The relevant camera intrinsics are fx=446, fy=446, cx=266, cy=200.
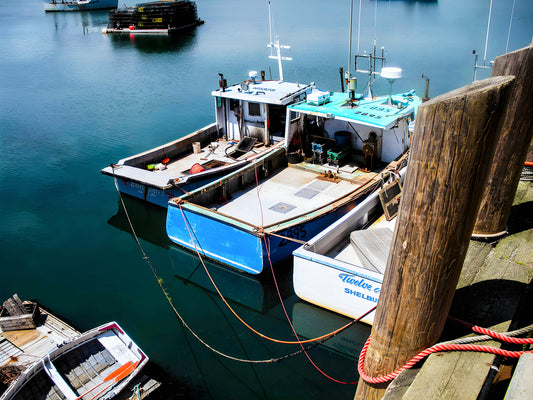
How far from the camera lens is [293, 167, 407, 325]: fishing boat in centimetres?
880

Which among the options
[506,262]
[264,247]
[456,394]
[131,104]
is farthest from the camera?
[131,104]

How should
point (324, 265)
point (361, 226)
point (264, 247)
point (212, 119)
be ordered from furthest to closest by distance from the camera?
point (212, 119) → point (361, 226) → point (264, 247) → point (324, 265)

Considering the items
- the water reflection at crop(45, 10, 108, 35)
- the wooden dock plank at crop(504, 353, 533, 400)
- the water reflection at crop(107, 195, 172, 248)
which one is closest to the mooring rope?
the wooden dock plank at crop(504, 353, 533, 400)

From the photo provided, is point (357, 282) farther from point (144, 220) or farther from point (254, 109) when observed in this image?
point (254, 109)

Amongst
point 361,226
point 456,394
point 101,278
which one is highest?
point 456,394

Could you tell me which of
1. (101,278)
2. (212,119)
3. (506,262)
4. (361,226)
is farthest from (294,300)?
(212,119)

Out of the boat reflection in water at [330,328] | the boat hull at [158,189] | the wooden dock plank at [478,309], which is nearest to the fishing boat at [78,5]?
the boat hull at [158,189]

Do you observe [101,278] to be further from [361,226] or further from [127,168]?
[361,226]

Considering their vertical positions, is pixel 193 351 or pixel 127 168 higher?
pixel 127 168

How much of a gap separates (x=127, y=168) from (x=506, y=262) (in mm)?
12888

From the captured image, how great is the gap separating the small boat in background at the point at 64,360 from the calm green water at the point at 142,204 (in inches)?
41.2

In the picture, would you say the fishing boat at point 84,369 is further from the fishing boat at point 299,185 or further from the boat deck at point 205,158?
the boat deck at point 205,158

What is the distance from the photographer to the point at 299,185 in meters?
13.6

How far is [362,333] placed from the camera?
380 inches
